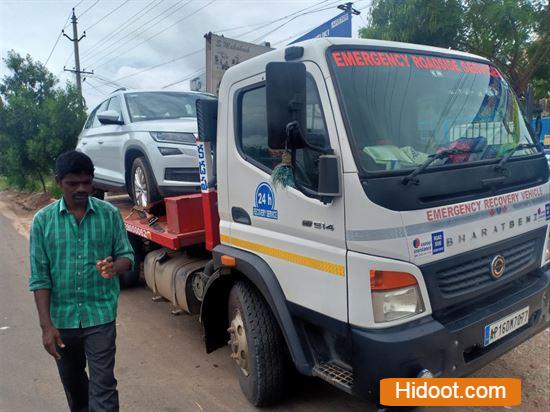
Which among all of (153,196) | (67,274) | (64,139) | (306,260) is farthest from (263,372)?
(64,139)

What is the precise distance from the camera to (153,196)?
15.6ft

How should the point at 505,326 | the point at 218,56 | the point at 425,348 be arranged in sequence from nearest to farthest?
the point at 425,348 < the point at 505,326 < the point at 218,56

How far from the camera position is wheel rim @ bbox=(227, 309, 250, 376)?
10.3 feet

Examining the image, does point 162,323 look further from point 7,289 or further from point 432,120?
point 432,120

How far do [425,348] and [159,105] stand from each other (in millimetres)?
4336

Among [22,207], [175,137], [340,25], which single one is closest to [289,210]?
[175,137]

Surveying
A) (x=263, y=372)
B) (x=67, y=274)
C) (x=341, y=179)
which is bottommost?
(x=263, y=372)

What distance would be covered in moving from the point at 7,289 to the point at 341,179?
5.77 metres

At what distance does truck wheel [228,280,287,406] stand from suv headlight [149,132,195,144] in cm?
206

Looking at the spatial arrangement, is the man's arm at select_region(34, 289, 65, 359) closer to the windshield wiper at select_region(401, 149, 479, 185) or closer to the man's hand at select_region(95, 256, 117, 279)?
the man's hand at select_region(95, 256, 117, 279)

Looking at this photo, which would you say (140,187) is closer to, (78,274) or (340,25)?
(78,274)

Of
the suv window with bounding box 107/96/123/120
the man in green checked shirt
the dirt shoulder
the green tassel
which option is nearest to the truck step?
the green tassel

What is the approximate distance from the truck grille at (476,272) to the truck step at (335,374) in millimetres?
659

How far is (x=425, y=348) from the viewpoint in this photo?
2170 mm
